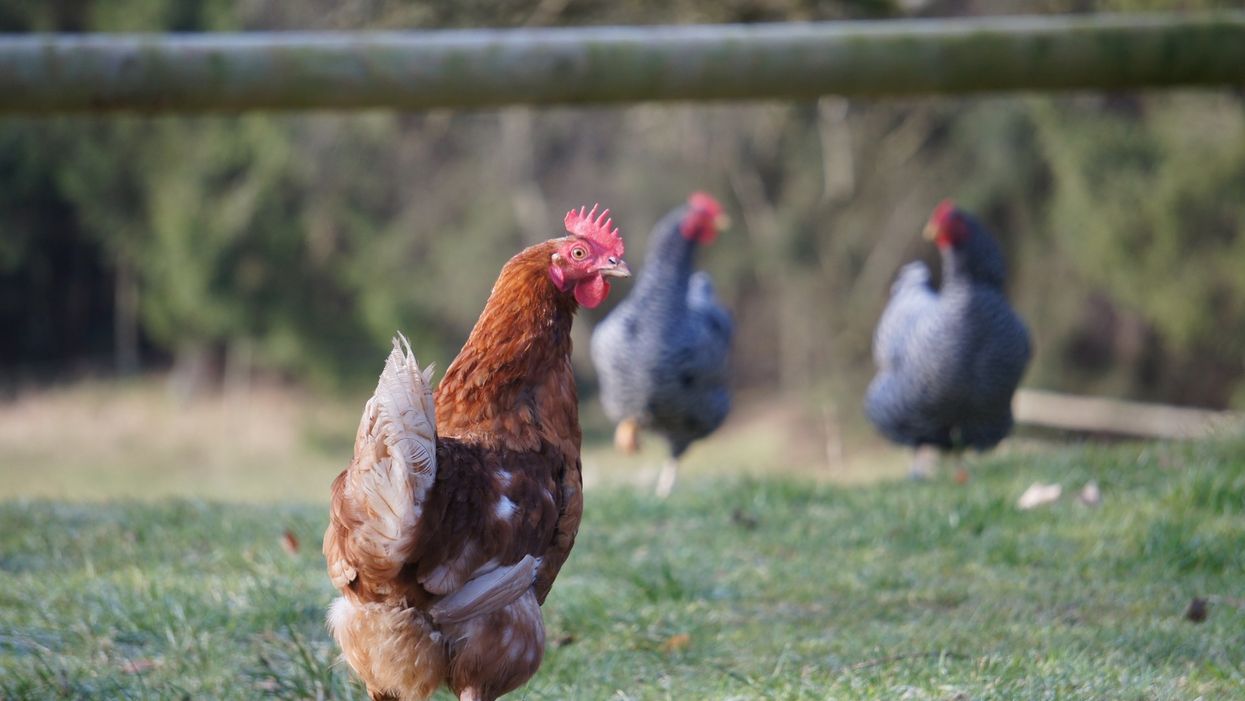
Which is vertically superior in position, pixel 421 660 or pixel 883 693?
pixel 421 660

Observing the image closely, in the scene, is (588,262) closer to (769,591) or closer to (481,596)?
(481,596)

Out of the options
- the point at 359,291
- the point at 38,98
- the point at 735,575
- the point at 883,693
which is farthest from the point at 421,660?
the point at 359,291

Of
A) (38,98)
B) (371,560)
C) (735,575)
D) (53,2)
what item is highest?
(53,2)

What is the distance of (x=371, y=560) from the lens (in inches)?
113

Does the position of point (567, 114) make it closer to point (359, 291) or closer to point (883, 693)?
point (359, 291)

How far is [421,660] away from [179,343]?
15.3 m

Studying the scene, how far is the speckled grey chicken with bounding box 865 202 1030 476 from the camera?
6660 millimetres

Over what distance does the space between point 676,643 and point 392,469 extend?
139 cm

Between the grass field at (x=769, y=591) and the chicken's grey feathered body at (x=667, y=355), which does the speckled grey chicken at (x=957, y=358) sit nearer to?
the grass field at (x=769, y=591)

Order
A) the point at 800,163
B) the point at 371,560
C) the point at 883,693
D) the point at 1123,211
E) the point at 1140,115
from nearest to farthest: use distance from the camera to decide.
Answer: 1. the point at 371,560
2. the point at 883,693
3. the point at 1123,211
4. the point at 1140,115
5. the point at 800,163

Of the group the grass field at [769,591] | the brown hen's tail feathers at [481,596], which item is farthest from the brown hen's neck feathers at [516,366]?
the grass field at [769,591]

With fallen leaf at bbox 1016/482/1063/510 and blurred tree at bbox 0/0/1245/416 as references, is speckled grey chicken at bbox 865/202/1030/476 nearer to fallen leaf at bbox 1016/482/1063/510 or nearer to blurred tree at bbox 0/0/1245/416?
fallen leaf at bbox 1016/482/1063/510

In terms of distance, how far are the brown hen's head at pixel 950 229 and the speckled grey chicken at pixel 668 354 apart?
1.36m

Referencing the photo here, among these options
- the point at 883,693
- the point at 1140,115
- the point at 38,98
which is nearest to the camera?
the point at 883,693
